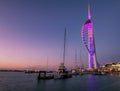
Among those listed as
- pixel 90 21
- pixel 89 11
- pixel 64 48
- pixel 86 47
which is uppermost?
pixel 89 11

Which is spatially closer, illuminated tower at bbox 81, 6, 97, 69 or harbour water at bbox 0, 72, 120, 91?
harbour water at bbox 0, 72, 120, 91

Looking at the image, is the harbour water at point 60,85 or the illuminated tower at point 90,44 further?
the illuminated tower at point 90,44

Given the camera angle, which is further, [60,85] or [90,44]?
[90,44]

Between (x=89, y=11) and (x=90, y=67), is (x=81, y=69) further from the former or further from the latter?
(x=89, y=11)

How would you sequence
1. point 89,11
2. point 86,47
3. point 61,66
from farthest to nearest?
point 89,11
point 86,47
point 61,66

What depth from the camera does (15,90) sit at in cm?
4241

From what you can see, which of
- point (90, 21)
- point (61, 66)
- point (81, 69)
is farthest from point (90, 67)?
point (61, 66)

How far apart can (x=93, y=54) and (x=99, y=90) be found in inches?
4502

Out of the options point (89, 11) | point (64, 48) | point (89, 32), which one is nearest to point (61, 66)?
point (64, 48)

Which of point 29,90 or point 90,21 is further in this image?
point 90,21

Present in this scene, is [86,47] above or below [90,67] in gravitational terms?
above

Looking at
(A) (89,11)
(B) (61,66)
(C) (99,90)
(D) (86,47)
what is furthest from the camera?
(A) (89,11)

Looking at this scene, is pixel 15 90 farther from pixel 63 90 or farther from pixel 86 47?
pixel 86 47

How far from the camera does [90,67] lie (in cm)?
16375
